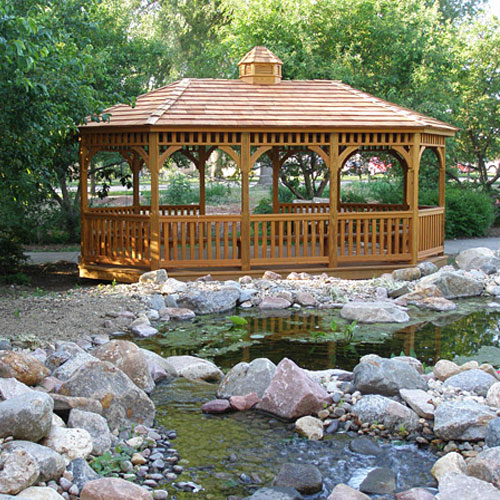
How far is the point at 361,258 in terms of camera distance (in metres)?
13.3

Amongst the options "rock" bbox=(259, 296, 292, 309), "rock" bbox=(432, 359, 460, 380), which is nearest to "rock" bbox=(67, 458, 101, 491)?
"rock" bbox=(432, 359, 460, 380)

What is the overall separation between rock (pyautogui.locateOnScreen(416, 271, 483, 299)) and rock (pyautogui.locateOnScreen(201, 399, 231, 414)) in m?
6.00

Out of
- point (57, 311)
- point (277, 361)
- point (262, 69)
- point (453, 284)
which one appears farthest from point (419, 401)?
point (262, 69)

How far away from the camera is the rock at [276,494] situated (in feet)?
15.5

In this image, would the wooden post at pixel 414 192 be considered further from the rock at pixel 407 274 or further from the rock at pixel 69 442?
the rock at pixel 69 442

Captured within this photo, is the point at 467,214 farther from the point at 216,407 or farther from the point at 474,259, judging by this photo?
the point at 216,407

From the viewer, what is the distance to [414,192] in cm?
1325

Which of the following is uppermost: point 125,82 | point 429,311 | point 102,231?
point 125,82

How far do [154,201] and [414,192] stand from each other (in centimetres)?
468

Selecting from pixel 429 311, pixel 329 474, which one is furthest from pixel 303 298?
pixel 329 474

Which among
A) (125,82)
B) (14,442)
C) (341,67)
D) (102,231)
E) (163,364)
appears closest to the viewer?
(14,442)

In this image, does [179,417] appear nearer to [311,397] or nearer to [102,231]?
[311,397]

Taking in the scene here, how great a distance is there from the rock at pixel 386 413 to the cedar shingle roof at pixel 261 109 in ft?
23.0

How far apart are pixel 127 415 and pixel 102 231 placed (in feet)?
24.4
